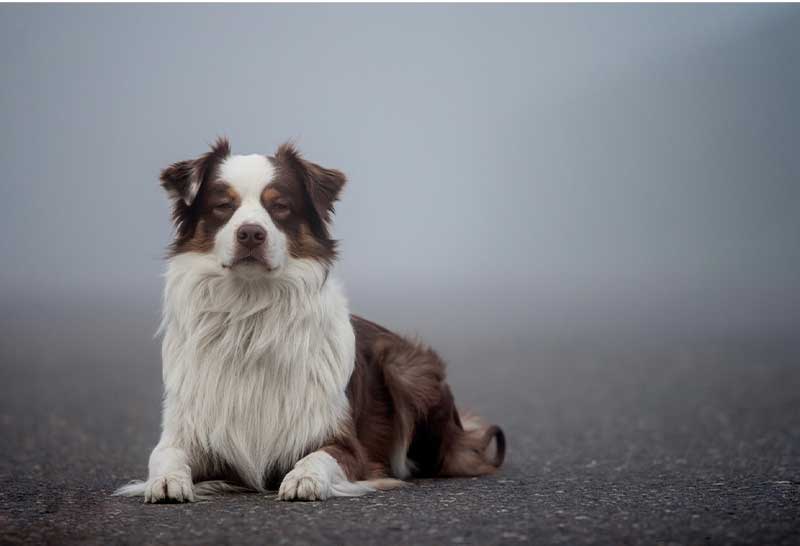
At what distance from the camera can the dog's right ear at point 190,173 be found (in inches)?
269

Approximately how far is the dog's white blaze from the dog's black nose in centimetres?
3

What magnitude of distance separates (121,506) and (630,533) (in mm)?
3045

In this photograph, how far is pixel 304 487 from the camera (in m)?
6.18

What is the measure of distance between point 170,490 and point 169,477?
0.29 ft

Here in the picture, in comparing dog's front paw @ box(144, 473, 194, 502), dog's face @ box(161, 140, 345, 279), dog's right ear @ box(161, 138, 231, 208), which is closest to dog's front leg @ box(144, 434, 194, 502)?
dog's front paw @ box(144, 473, 194, 502)

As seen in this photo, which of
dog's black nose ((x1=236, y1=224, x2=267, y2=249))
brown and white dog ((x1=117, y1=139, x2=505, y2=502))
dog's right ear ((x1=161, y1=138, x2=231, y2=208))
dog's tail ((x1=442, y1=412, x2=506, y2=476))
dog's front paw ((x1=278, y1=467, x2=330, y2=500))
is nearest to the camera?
dog's front paw ((x1=278, y1=467, x2=330, y2=500))

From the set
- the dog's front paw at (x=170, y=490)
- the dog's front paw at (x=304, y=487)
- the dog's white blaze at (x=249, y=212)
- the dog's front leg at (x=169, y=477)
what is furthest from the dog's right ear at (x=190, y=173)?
the dog's front paw at (x=304, y=487)

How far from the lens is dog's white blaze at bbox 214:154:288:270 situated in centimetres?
647

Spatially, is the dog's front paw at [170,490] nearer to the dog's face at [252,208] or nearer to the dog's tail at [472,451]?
the dog's face at [252,208]

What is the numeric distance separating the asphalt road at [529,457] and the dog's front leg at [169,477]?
0.15 metres

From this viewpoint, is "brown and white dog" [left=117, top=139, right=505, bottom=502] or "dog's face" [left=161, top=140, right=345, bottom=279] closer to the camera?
"dog's face" [left=161, top=140, right=345, bottom=279]

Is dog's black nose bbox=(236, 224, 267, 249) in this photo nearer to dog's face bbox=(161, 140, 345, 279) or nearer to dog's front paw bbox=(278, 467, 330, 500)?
dog's face bbox=(161, 140, 345, 279)

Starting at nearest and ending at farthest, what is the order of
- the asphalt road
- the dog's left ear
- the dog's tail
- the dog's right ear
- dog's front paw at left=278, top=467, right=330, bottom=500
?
the asphalt road < dog's front paw at left=278, top=467, right=330, bottom=500 < the dog's right ear < the dog's left ear < the dog's tail

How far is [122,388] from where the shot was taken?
20891 millimetres
